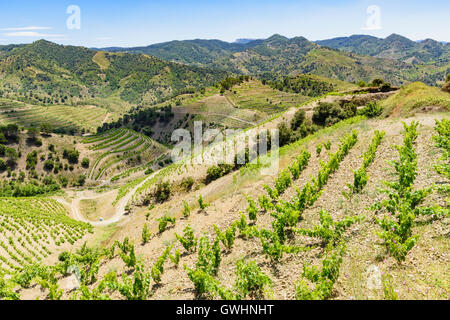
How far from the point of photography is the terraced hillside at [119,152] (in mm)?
95506

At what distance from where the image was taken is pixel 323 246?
10.1 metres

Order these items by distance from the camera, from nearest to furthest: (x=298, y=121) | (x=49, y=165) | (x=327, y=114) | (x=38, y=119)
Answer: (x=327, y=114) < (x=298, y=121) < (x=49, y=165) < (x=38, y=119)

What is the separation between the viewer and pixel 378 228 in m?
9.77

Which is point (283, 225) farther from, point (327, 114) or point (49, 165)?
point (49, 165)

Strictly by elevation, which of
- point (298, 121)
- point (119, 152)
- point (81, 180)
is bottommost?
point (81, 180)

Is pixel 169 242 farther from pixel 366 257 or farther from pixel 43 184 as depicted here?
pixel 43 184

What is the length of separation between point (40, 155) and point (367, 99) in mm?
118424

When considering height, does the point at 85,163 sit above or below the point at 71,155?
below

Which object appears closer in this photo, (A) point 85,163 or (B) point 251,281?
(B) point 251,281

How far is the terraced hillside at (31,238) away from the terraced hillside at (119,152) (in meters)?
63.5

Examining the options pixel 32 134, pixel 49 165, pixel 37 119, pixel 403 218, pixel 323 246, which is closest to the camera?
pixel 403 218

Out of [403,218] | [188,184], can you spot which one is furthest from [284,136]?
[403,218]

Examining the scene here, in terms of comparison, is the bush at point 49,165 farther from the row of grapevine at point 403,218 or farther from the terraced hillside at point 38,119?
the row of grapevine at point 403,218

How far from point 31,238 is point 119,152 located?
3215 inches
